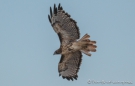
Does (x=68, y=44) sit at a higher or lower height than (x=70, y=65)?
higher

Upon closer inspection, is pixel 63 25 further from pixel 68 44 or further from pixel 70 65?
pixel 70 65

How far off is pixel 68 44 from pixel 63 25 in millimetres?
750

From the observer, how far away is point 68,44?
36.4ft

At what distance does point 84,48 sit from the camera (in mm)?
10828

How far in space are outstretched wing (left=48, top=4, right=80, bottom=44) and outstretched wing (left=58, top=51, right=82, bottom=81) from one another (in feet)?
2.49

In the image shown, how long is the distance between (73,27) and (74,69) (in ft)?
5.71

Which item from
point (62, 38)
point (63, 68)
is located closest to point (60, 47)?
point (62, 38)

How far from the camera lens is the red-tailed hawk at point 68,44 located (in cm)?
1077

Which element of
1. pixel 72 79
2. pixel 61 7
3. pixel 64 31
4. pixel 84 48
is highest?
pixel 61 7

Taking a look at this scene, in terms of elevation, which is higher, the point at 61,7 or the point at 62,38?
the point at 61,7

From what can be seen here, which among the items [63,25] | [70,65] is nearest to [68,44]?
[63,25]

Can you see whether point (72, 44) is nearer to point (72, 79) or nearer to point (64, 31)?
point (64, 31)

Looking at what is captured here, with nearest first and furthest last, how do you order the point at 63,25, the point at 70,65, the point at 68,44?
the point at 68,44, the point at 63,25, the point at 70,65

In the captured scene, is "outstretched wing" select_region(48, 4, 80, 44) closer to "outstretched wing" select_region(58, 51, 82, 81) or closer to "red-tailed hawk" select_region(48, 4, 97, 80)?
"red-tailed hawk" select_region(48, 4, 97, 80)
